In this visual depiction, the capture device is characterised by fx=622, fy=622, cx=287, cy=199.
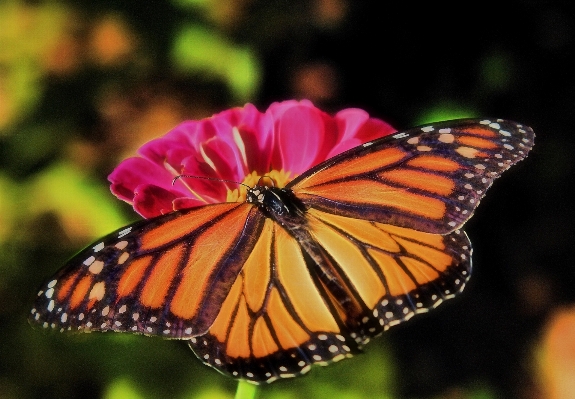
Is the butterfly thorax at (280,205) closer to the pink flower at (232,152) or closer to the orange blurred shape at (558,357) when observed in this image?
the pink flower at (232,152)

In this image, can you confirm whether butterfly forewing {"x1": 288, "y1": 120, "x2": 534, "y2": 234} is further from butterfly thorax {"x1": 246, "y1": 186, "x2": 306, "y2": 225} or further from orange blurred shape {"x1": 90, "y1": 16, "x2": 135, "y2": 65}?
orange blurred shape {"x1": 90, "y1": 16, "x2": 135, "y2": 65}

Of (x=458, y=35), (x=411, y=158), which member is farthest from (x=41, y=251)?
(x=458, y=35)

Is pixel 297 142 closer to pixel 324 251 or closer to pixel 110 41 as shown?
pixel 324 251

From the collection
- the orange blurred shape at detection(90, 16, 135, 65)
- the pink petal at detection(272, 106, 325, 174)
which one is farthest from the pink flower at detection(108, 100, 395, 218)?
the orange blurred shape at detection(90, 16, 135, 65)

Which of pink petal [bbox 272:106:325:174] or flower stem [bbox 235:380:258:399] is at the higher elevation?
pink petal [bbox 272:106:325:174]

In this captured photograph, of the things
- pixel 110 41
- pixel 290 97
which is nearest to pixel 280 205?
pixel 290 97

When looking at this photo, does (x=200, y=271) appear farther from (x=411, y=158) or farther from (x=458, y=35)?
(x=458, y=35)
